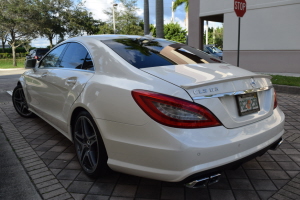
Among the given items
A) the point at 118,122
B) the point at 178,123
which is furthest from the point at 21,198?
the point at 178,123

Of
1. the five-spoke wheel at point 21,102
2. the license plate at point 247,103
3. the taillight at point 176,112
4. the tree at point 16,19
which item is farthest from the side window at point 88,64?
the tree at point 16,19

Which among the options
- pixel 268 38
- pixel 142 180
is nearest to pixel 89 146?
pixel 142 180

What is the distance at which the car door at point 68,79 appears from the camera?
3.03 m

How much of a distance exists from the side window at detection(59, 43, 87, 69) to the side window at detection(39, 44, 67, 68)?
0.84ft

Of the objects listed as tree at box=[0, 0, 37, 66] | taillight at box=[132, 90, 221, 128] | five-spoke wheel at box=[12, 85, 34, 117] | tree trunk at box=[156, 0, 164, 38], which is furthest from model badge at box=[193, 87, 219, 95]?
tree at box=[0, 0, 37, 66]

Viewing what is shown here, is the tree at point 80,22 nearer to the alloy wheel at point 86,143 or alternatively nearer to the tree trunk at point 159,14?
the tree trunk at point 159,14

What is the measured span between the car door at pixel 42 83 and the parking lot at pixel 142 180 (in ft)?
1.96

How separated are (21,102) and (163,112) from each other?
4.26 metres

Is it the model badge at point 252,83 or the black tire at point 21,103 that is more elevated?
the model badge at point 252,83

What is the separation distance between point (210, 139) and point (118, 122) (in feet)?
2.56

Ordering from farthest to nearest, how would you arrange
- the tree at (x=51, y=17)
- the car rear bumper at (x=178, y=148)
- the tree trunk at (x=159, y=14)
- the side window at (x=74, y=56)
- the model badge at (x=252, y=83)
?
the tree at (x=51, y=17) < the tree trunk at (x=159, y=14) < the side window at (x=74, y=56) < the model badge at (x=252, y=83) < the car rear bumper at (x=178, y=148)

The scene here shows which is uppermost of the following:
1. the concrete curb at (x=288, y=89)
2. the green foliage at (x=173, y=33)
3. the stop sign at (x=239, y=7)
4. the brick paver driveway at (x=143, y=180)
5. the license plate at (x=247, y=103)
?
the green foliage at (x=173, y=33)

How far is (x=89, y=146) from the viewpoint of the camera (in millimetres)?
2916

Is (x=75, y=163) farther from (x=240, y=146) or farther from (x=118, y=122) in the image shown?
(x=240, y=146)
